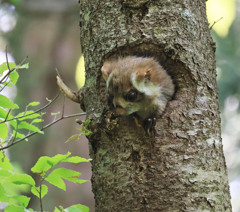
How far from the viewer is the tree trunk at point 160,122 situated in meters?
1.95

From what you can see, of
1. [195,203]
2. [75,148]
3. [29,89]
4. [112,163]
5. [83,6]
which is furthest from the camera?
[29,89]

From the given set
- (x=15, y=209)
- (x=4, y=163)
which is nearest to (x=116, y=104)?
(x=4, y=163)

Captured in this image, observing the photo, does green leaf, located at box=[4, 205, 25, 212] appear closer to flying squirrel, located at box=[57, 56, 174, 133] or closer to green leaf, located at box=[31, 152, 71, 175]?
green leaf, located at box=[31, 152, 71, 175]

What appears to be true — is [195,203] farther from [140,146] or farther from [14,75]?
[14,75]

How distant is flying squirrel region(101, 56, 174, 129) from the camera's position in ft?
7.25

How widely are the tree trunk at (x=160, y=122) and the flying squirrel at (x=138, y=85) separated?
6 cm

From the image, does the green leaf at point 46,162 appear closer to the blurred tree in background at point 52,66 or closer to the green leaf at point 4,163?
the green leaf at point 4,163

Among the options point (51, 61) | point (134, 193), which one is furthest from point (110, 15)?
point (51, 61)

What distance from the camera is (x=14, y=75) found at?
5.83ft

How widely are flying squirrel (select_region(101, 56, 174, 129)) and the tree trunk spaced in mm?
60

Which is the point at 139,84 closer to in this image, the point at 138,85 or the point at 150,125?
the point at 138,85

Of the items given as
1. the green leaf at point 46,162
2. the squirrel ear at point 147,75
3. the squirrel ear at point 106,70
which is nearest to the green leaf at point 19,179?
the green leaf at point 46,162

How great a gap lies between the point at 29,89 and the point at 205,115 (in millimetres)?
3924

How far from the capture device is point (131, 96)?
7.43ft
